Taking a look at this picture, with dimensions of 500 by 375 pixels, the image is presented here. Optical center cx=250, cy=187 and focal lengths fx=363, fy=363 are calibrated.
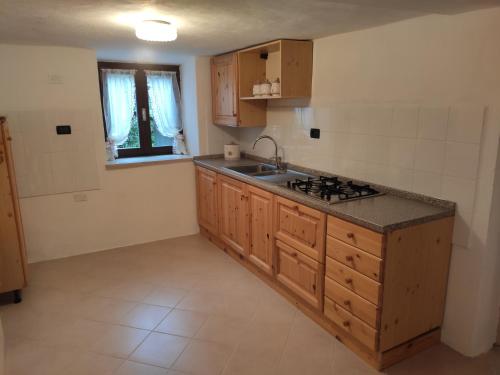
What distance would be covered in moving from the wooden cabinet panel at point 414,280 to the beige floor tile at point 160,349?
1235 millimetres

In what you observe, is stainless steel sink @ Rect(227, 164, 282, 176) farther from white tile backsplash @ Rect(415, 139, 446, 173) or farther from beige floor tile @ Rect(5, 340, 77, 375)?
beige floor tile @ Rect(5, 340, 77, 375)

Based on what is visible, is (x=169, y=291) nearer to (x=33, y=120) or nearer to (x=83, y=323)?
(x=83, y=323)

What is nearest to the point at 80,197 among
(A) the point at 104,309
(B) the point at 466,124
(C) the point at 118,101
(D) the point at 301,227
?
(C) the point at 118,101

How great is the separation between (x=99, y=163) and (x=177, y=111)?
1.18m

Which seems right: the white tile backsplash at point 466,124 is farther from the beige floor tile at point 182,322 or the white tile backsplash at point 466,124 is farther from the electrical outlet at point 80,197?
the electrical outlet at point 80,197

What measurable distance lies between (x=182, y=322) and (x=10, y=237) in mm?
1487

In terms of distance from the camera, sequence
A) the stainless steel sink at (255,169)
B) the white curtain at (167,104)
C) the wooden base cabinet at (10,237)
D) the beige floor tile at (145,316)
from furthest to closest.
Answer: the white curtain at (167,104)
the stainless steel sink at (255,169)
the wooden base cabinet at (10,237)
the beige floor tile at (145,316)

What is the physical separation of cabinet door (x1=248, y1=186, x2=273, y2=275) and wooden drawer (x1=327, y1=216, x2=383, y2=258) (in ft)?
2.37

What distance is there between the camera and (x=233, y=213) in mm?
3482

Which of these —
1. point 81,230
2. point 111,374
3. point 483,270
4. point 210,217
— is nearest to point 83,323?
point 111,374

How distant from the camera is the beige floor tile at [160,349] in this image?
7.20 ft

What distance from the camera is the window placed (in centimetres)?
406

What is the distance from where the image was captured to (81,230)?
3762 millimetres

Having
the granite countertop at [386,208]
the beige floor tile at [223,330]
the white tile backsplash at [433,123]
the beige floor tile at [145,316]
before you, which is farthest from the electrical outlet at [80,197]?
the white tile backsplash at [433,123]
